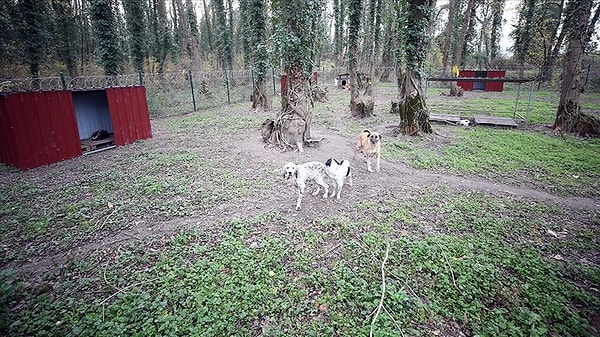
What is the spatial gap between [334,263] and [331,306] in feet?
2.30

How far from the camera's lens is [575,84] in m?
9.90

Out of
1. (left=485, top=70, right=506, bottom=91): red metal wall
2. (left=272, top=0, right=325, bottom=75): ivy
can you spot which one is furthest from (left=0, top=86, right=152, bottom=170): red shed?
(left=485, top=70, right=506, bottom=91): red metal wall

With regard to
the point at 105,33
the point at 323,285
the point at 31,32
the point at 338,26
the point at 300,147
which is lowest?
the point at 323,285

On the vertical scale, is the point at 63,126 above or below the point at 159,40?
below

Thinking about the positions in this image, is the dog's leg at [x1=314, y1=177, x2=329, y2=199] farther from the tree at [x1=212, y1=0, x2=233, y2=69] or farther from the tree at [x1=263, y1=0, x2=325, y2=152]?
the tree at [x1=212, y1=0, x2=233, y2=69]

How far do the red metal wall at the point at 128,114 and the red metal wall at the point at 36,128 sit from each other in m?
1.28

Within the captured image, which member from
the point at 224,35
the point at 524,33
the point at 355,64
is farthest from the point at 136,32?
the point at 524,33

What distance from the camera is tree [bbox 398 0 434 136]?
30.3 feet

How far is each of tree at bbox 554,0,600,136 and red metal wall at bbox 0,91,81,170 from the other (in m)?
15.6

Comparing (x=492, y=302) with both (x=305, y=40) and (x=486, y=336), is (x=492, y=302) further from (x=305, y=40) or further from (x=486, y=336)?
(x=305, y=40)

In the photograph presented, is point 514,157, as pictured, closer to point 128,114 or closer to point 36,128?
point 128,114

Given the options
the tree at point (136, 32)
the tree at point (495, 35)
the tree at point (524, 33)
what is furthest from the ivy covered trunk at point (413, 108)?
the tree at point (495, 35)

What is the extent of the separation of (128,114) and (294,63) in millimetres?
5772

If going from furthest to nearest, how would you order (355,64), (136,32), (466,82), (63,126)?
(466,82)
(136,32)
(355,64)
(63,126)
